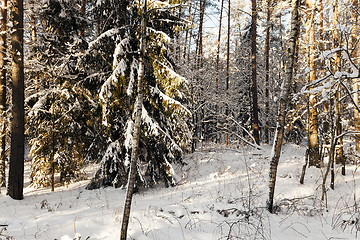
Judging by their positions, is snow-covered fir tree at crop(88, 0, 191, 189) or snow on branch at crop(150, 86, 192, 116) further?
snow on branch at crop(150, 86, 192, 116)

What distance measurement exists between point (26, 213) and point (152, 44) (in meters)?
6.25

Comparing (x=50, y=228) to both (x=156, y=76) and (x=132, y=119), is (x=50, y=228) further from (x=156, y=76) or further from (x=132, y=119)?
(x=156, y=76)

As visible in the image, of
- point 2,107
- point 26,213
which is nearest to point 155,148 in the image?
point 26,213

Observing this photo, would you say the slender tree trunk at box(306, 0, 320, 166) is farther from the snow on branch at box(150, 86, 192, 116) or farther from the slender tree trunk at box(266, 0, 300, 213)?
the snow on branch at box(150, 86, 192, 116)

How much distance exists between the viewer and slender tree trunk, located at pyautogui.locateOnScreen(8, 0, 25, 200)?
7.67 m

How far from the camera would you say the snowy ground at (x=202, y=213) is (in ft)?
14.5

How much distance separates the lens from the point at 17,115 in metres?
7.75

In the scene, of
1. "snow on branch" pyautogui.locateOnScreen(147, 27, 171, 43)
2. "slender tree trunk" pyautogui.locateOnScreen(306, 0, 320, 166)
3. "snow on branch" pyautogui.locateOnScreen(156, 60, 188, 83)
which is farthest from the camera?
"slender tree trunk" pyautogui.locateOnScreen(306, 0, 320, 166)

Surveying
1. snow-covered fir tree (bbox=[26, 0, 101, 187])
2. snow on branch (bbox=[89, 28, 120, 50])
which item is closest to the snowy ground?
snow-covered fir tree (bbox=[26, 0, 101, 187])

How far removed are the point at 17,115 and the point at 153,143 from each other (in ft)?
15.6

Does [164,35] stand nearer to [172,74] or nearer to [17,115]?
[172,74]

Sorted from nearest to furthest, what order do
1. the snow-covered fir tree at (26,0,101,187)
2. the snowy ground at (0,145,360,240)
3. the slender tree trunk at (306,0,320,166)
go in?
the snowy ground at (0,145,360,240), the slender tree trunk at (306,0,320,166), the snow-covered fir tree at (26,0,101,187)

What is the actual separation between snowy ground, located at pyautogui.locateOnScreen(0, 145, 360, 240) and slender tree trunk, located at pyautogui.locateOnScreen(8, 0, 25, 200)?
2.19ft

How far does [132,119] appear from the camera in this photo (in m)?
7.81
